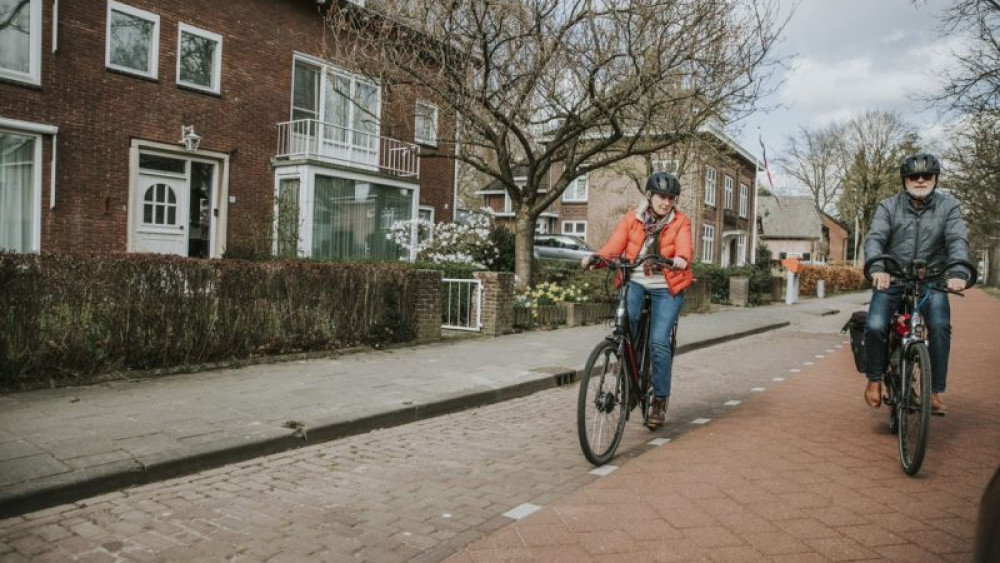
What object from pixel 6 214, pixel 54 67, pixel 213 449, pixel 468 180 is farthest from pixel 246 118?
pixel 468 180

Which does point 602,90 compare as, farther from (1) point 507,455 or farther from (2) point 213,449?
(2) point 213,449

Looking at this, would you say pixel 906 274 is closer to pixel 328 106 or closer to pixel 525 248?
pixel 525 248

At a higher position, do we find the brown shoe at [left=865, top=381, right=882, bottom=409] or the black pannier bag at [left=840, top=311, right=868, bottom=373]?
the black pannier bag at [left=840, top=311, right=868, bottom=373]

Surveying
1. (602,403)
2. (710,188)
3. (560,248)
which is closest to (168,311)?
(602,403)

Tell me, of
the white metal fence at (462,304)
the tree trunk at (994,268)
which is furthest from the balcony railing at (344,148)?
the tree trunk at (994,268)

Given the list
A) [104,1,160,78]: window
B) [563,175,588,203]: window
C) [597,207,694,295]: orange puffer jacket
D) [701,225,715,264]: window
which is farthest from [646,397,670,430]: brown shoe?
[701,225,715,264]: window

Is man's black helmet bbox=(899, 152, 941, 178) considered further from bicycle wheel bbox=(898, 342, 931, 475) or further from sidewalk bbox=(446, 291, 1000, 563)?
sidewalk bbox=(446, 291, 1000, 563)

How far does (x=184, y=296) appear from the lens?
282 inches

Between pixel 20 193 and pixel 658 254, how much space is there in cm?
1234

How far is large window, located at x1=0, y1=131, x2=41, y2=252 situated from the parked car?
16.1 meters

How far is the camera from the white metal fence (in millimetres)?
11664

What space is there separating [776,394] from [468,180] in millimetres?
39201

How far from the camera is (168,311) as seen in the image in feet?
23.1

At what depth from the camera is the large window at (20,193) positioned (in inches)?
494
